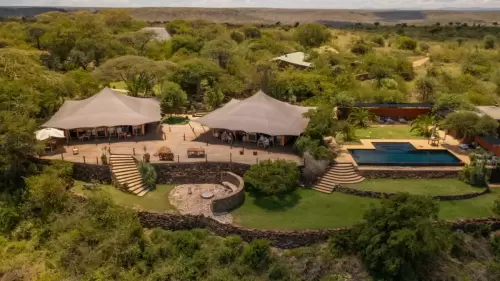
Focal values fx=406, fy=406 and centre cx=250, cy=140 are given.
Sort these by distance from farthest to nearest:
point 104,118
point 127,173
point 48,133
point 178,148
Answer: point 104,118, point 178,148, point 48,133, point 127,173

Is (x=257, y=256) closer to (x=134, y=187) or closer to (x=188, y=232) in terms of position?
(x=188, y=232)

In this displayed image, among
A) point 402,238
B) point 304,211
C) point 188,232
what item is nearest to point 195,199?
point 188,232

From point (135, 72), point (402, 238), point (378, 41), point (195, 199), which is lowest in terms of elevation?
point (195, 199)

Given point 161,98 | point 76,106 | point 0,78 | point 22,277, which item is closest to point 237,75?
point 161,98

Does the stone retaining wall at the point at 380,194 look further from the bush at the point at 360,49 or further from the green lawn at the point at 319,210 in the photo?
the bush at the point at 360,49

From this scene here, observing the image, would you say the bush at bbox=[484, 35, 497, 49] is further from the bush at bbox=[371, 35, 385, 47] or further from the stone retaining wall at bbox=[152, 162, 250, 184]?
the stone retaining wall at bbox=[152, 162, 250, 184]

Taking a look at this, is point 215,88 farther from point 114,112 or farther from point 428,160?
point 428,160
